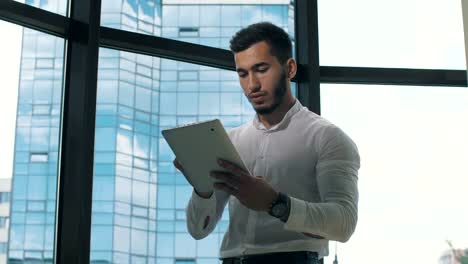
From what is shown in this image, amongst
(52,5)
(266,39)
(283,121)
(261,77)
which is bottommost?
(283,121)

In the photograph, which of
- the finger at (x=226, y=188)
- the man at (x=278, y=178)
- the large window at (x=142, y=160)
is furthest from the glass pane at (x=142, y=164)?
the finger at (x=226, y=188)

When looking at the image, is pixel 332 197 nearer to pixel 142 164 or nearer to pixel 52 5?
Answer: pixel 142 164

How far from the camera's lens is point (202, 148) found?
1866mm

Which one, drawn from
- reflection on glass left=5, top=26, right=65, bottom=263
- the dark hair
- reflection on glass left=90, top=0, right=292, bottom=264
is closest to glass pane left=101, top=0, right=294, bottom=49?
reflection on glass left=90, top=0, right=292, bottom=264

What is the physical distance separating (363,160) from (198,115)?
30.9 inches

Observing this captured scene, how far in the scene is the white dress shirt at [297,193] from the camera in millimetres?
1865

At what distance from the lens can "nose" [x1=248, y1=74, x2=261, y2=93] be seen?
2057 mm

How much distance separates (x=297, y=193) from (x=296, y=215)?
0.52 ft

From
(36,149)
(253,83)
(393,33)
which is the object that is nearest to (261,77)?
(253,83)

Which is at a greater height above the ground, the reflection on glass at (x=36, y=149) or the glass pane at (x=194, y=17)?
the glass pane at (x=194, y=17)

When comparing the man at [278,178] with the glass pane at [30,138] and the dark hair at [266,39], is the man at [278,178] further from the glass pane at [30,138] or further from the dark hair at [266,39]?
the glass pane at [30,138]

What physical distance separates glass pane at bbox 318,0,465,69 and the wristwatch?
1889mm

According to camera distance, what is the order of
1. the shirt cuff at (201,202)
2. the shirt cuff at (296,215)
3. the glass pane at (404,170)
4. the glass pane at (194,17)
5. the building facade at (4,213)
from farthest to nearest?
the glass pane at (404,170)
the glass pane at (194,17)
the building facade at (4,213)
the shirt cuff at (201,202)
the shirt cuff at (296,215)

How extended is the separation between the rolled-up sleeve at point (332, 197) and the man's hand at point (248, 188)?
0.21 ft
